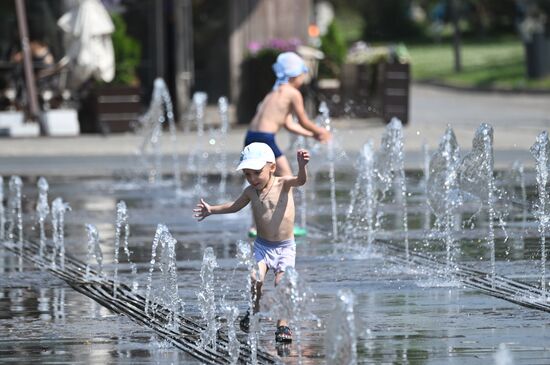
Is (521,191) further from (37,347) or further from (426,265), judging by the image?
(37,347)

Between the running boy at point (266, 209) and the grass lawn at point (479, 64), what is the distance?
100ft

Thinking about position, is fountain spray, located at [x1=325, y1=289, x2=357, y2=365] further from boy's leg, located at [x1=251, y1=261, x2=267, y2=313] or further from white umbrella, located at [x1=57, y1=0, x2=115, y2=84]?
white umbrella, located at [x1=57, y1=0, x2=115, y2=84]

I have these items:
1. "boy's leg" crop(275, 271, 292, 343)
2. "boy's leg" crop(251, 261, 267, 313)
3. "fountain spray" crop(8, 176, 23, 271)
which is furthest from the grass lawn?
"boy's leg" crop(275, 271, 292, 343)

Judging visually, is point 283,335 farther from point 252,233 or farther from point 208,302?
point 252,233

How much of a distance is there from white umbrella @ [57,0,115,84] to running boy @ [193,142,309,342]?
14747mm

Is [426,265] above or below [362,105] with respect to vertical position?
below

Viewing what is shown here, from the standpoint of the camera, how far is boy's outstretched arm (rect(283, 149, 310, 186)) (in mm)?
8570

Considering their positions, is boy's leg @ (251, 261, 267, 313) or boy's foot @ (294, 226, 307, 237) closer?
boy's leg @ (251, 261, 267, 313)

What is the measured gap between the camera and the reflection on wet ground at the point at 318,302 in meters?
8.05

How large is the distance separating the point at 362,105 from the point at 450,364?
1887 centimetres

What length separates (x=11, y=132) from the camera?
24.1 meters

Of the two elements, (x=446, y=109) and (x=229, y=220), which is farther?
(x=446, y=109)

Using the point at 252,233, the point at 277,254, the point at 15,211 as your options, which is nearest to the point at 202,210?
the point at 277,254

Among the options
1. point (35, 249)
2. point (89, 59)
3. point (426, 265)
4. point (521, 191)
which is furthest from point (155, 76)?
point (426, 265)
